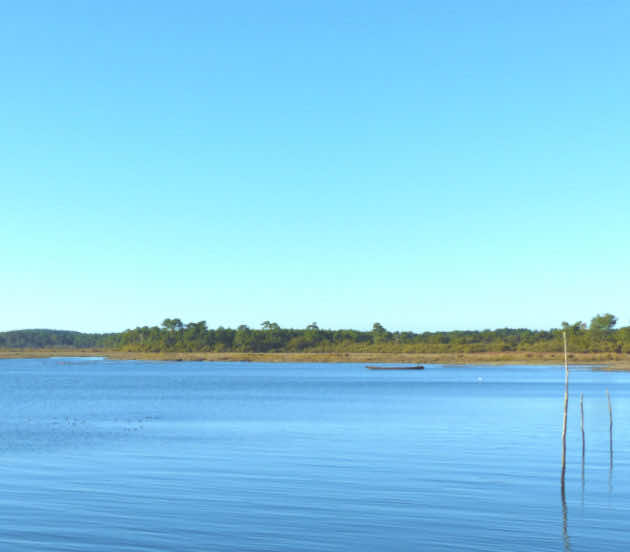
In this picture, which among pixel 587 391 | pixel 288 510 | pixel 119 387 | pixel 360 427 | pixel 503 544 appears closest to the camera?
pixel 503 544

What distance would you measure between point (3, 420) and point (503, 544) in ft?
155

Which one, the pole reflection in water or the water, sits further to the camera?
the water

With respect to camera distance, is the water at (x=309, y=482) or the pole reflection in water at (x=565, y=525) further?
the water at (x=309, y=482)

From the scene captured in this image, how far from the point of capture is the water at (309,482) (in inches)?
907

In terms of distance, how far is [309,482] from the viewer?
31.8 m

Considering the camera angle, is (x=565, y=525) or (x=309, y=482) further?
(x=309, y=482)

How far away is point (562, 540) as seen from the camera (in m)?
22.6

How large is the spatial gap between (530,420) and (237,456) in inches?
1071

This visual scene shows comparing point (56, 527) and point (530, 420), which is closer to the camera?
point (56, 527)

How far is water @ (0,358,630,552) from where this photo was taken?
75.6ft

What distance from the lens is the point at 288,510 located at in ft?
87.0

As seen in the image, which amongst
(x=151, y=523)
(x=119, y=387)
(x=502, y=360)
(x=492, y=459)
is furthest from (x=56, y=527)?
(x=502, y=360)

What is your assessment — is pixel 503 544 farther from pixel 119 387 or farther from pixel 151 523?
pixel 119 387

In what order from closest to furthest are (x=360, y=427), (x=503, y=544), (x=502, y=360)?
(x=503, y=544) < (x=360, y=427) < (x=502, y=360)
